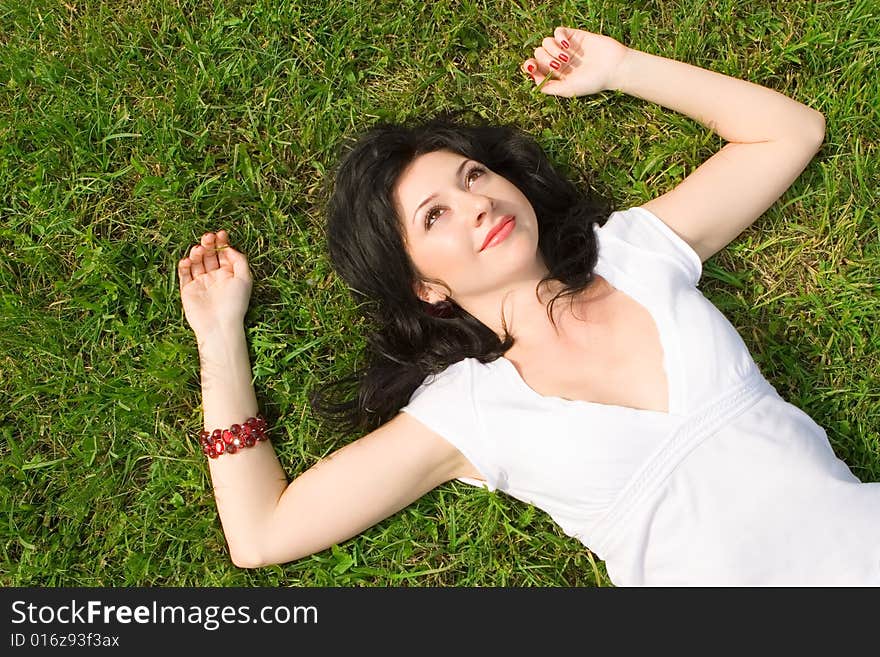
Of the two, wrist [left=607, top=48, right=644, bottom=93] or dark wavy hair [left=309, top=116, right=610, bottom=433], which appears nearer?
dark wavy hair [left=309, top=116, right=610, bottom=433]

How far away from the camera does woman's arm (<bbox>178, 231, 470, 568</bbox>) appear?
10.6 ft

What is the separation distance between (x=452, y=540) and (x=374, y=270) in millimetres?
1288

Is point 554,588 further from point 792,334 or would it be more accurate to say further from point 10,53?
point 10,53

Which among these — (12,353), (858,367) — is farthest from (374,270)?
(858,367)

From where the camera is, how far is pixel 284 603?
139 inches

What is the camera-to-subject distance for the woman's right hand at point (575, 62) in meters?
3.79

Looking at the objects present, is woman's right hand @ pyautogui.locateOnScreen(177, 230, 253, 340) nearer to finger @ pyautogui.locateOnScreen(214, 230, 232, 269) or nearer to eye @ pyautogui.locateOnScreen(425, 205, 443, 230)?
finger @ pyautogui.locateOnScreen(214, 230, 232, 269)

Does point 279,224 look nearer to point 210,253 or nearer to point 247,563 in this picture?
point 210,253

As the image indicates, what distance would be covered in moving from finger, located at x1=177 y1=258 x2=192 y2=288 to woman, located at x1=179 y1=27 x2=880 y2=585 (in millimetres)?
24

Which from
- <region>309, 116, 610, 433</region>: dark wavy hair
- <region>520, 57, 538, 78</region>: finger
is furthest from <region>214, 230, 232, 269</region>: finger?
<region>520, 57, 538, 78</region>: finger

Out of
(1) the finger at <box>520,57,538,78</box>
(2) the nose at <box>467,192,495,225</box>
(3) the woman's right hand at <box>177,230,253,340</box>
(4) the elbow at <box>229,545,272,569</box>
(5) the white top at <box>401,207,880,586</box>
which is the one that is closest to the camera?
(5) the white top at <box>401,207,880,586</box>

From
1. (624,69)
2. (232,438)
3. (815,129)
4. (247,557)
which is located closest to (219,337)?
(232,438)

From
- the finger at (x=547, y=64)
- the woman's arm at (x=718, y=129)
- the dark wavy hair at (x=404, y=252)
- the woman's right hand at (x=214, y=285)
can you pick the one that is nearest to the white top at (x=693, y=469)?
the dark wavy hair at (x=404, y=252)

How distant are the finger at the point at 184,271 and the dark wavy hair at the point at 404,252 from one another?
0.74 meters
